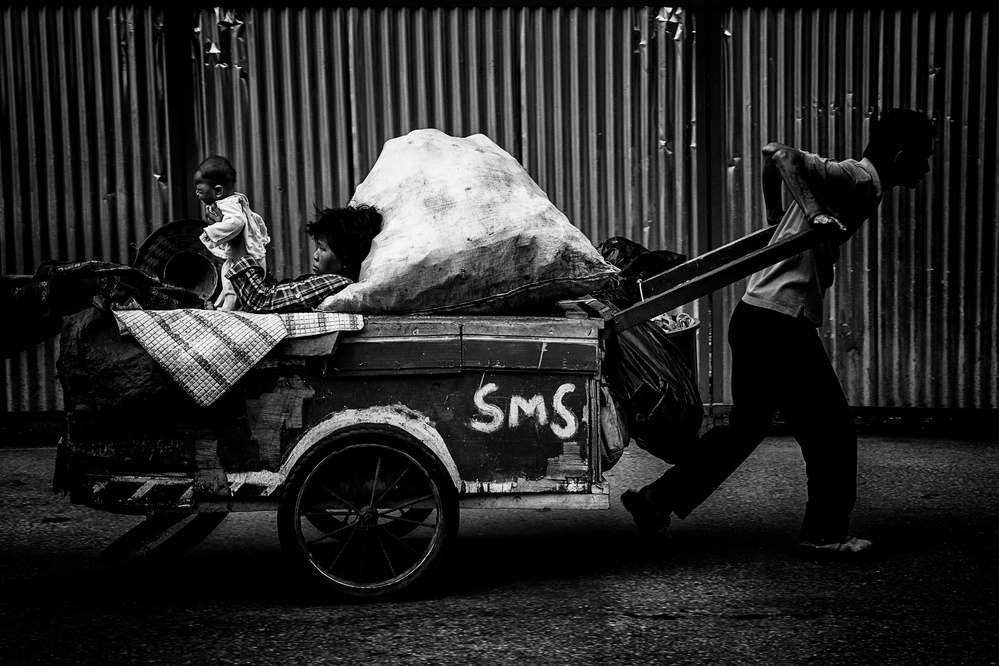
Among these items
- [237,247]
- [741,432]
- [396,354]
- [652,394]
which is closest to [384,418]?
[396,354]

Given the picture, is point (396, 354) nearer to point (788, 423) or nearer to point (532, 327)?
point (532, 327)

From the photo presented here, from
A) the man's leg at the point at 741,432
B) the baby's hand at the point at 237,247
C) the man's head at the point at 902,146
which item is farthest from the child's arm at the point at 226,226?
the man's head at the point at 902,146

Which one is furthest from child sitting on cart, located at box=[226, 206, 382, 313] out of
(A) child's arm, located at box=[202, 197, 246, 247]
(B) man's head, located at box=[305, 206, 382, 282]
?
(A) child's arm, located at box=[202, 197, 246, 247]

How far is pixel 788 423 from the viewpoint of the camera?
4012 mm

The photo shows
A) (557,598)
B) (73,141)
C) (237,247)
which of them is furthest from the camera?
(73,141)

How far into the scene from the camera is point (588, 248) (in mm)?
3633

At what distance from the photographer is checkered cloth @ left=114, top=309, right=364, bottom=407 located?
10.9ft

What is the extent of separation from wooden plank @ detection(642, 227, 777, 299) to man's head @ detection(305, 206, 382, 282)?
121 cm

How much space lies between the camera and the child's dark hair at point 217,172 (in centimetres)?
617

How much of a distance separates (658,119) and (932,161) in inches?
74.8

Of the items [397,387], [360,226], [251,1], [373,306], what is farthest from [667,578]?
[251,1]

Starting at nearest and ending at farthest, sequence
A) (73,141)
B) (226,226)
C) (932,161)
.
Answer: (226,226) < (73,141) < (932,161)

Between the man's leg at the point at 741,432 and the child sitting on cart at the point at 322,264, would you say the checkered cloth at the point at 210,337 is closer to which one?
the child sitting on cart at the point at 322,264

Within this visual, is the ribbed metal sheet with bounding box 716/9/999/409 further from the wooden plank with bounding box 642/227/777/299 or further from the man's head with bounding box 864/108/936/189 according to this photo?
the man's head with bounding box 864/108/936/189
